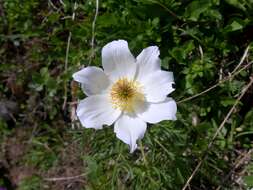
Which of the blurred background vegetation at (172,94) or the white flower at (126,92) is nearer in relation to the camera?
the white flower at (126,92)

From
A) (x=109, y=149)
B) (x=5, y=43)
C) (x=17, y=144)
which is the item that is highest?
(x=5, y=43)

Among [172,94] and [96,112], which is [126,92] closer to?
[96,112]

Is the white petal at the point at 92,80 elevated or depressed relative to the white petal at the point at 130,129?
elevated

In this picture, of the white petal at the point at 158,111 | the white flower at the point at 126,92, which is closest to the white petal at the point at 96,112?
the white flower at the point at 126,92

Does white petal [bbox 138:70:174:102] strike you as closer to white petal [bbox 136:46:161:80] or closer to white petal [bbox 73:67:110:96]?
white petal [bbox 136:46:161:80]

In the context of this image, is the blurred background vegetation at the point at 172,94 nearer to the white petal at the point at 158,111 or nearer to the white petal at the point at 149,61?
the white petal at the point at 158,111

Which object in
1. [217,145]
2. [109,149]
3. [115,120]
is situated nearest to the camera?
[115,120]

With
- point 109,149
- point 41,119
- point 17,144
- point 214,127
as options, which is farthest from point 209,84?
point 17,144

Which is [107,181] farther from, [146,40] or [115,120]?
[146,40]

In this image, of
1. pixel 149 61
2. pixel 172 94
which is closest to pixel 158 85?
pixel 149 61
